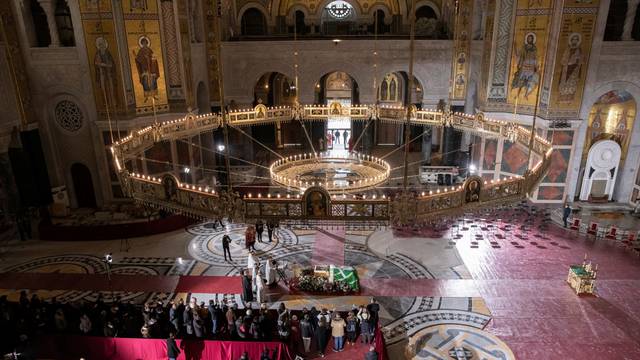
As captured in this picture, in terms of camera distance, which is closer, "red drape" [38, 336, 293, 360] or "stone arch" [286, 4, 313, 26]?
"red drape" [38, 336, 293, 360]

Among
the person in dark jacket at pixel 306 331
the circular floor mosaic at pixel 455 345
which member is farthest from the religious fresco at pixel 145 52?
the circular floor mosaic at pixel 455 345

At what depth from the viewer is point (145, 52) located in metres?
16.8

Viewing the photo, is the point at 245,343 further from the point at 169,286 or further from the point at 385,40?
the point at 385,40

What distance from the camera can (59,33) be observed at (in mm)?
17016

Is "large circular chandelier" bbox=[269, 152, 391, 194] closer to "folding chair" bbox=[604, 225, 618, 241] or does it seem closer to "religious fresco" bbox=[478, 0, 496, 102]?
"religious fresco" bbox=[478, 0, 496, 102]

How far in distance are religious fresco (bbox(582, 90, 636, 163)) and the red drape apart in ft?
49.2

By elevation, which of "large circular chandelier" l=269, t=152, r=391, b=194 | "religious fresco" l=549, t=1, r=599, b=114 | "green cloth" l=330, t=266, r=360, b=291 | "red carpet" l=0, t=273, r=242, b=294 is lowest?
"red carpet" l=0, t=273, r=242, b=294

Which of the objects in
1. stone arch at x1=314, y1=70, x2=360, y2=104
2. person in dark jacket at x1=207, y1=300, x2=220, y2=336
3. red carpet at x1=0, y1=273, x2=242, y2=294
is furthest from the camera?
stone arch at x1=314, y1=70, x2=360, y2=104

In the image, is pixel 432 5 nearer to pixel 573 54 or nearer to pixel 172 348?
pixel 573 54

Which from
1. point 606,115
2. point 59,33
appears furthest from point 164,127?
point 606,115

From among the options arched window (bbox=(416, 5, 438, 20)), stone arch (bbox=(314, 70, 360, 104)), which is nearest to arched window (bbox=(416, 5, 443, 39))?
arched window (bbox=(416, 5, 438, 20))

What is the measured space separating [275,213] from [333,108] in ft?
16.0

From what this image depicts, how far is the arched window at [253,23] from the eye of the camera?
79.8 ft

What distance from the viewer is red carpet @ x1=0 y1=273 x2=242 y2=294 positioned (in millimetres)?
12430
